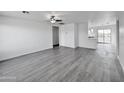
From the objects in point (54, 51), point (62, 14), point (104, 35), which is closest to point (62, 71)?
point (62, 14)

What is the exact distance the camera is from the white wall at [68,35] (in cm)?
711

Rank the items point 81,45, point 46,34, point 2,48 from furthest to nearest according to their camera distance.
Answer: point 81,45, point 46,34, point 2,48

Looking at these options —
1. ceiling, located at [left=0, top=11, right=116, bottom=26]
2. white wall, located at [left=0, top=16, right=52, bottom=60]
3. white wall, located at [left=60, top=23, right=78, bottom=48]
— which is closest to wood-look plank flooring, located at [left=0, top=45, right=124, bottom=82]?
white wall, located at [left=0, top=16, right=52, bottom=60]

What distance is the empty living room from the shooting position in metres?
2.50

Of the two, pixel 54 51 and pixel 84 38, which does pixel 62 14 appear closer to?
pixel 54 51

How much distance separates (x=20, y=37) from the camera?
4.84 meters

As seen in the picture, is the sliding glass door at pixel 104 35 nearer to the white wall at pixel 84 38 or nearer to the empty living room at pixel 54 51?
the empty living room at pixel 54 51

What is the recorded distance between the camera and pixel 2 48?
13.4 ft
